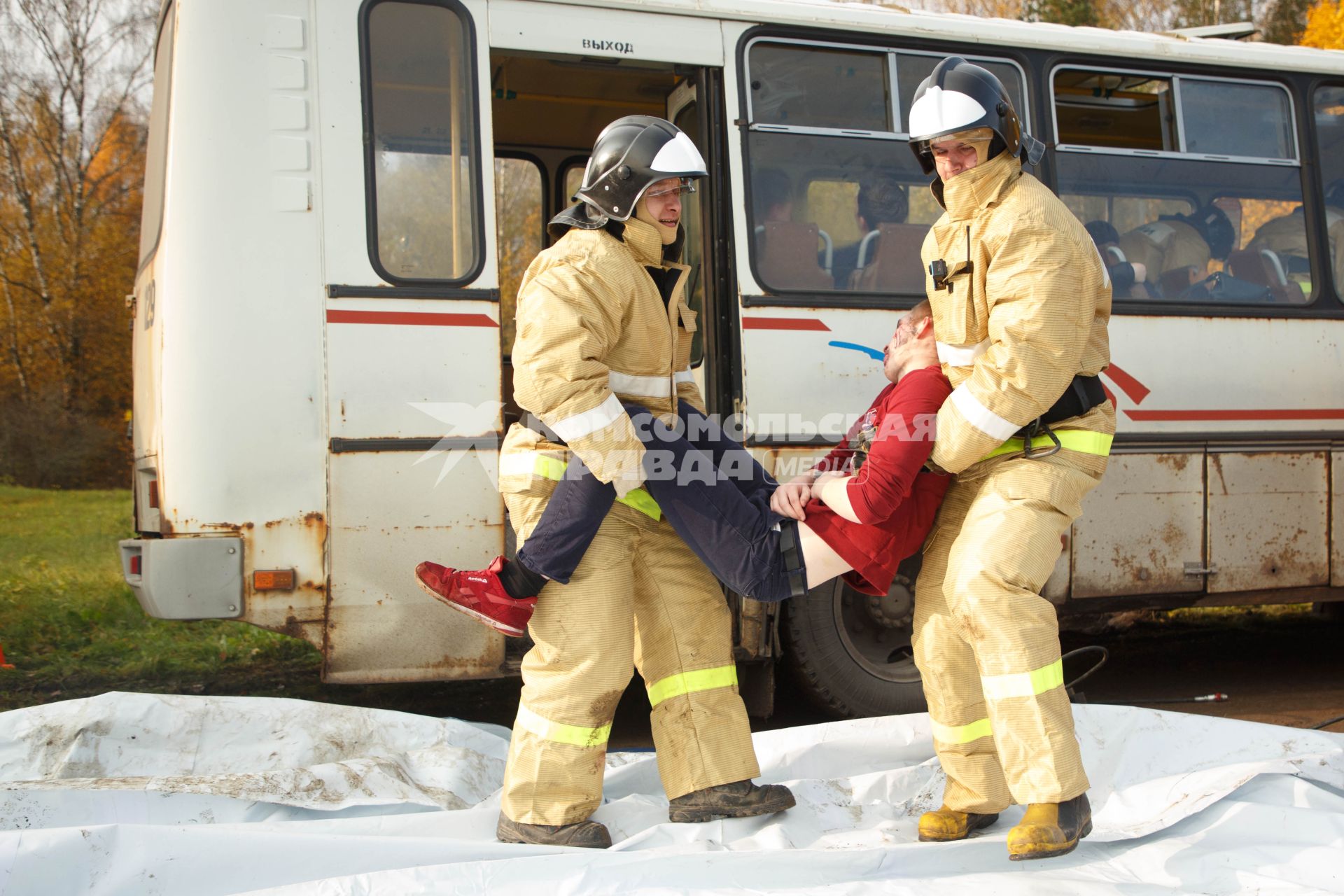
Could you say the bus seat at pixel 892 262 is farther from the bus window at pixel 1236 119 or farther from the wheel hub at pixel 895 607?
the bus window at pixel 1236 119

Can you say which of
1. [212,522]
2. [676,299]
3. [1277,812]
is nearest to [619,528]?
[676,299]

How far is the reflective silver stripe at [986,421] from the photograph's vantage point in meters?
2.89

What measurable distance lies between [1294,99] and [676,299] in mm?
3657

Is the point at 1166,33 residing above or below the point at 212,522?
above

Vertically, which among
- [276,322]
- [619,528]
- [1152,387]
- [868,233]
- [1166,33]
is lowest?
[619,528]

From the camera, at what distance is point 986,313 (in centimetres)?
301

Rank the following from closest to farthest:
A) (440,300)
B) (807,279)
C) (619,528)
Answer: (619,528), (440,300), (807,279)

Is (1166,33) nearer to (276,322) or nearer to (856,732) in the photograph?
(856,732)

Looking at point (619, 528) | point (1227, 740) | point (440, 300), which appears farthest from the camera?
point (440, 300)

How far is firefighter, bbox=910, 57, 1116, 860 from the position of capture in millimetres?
2816

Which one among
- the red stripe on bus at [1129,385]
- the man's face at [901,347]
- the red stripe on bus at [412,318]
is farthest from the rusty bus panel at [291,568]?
the red stripe on bus at [1129,385]

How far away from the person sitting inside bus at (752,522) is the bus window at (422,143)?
1.34m

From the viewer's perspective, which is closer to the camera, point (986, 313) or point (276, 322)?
point (986, 313)

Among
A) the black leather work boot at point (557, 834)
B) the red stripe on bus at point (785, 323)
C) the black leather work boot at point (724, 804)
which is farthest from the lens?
the red stripe on bus at point (785, 323)
